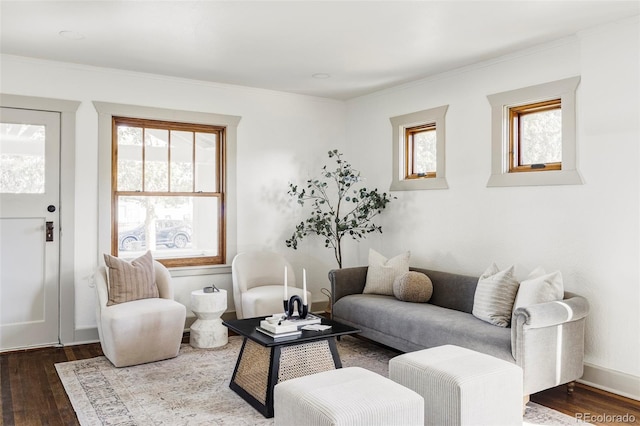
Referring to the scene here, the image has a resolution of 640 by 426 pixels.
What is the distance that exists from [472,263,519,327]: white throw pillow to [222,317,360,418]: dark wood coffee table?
94 centimetres

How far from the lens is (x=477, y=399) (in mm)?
2482

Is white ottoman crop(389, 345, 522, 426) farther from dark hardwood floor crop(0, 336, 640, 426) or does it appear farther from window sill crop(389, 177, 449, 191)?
window sill crop(389, 177, 449, 191)

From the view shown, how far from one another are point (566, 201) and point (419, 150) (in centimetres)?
181

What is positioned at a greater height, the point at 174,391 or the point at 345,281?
the point at 345,281

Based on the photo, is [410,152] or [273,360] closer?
[273,360]

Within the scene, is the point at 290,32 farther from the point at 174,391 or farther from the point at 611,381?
the point at 611,381

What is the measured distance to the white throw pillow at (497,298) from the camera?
3.50 m

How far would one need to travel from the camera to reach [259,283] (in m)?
5.22

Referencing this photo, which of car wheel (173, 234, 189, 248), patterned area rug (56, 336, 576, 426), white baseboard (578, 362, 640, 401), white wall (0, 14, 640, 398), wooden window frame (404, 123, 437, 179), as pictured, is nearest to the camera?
patterned area rug (56, 336, 576, 426)

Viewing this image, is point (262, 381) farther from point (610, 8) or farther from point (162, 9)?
point (610, 8)

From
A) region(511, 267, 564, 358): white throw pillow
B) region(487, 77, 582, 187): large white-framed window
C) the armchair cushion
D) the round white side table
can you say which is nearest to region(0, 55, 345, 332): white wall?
the armchair cushion

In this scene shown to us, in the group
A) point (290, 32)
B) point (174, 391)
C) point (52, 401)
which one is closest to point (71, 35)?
point (290, 32)

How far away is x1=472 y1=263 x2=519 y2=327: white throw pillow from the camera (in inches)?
138

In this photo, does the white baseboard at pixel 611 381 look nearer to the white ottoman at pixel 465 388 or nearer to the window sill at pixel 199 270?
the white ottoman at pixel 465 388
